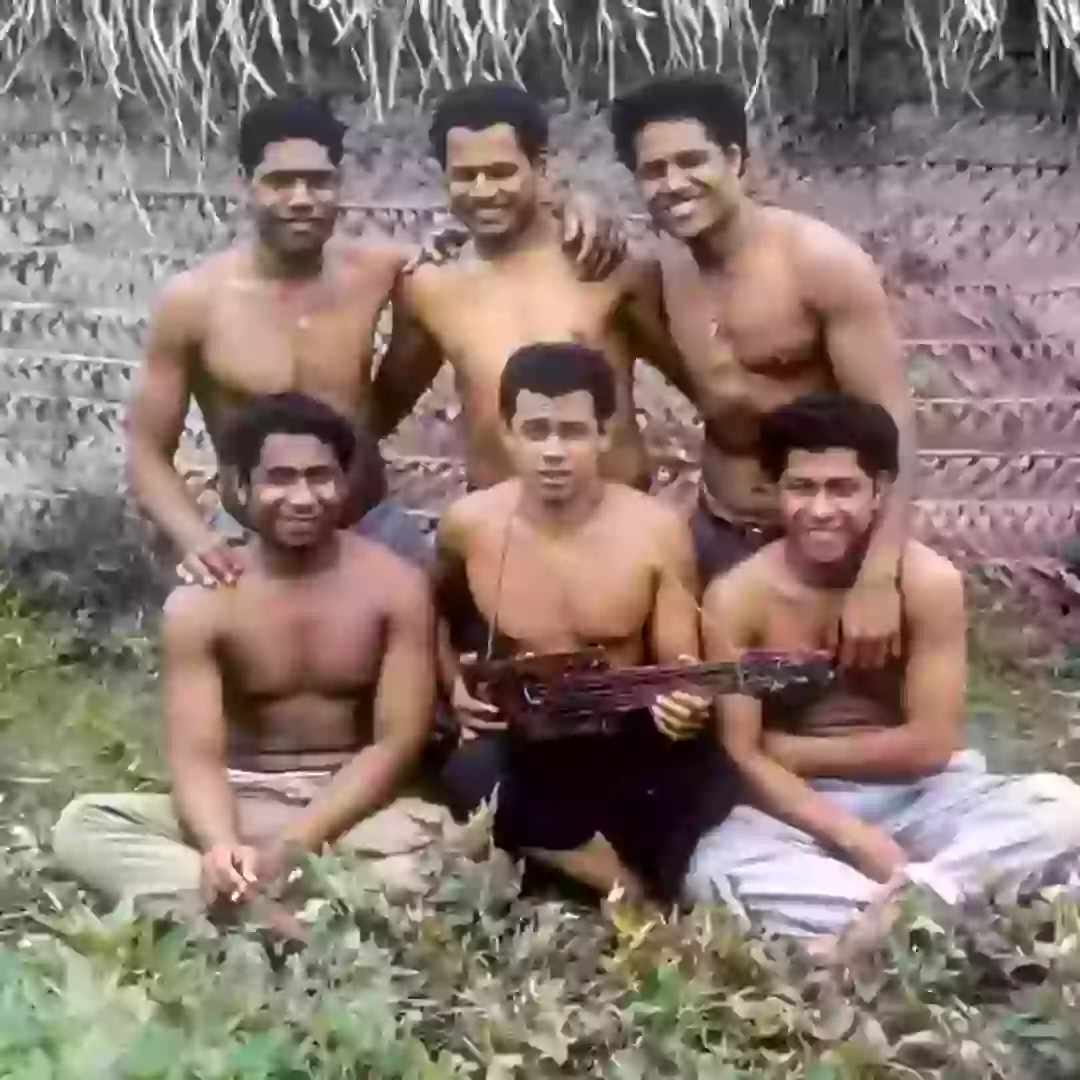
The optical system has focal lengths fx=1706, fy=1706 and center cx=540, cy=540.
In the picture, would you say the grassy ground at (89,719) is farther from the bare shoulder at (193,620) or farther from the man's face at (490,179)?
the man's face at (490,179)

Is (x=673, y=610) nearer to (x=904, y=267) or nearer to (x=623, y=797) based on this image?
(x=623, y=797)

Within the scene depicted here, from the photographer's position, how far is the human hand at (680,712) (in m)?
1.63

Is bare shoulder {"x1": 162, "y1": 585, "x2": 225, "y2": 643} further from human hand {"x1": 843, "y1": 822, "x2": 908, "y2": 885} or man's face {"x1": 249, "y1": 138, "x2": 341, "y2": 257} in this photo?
human hand {"x1": 843, "y1": 822, "x2": 908, "y2": 885}

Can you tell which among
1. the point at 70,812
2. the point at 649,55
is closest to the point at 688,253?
the point at 649,55

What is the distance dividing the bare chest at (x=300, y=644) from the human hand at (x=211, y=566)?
0.03m

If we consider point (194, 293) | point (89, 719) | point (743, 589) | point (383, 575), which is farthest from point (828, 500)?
point (89, 719)

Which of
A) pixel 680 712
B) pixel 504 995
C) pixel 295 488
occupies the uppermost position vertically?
pixel 295 488

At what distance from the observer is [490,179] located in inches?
67.3

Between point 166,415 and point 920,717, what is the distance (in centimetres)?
88

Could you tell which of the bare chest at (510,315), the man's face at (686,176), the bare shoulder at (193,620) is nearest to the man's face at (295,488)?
the bare shoulder at (193,620)

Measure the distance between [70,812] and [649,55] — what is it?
110 centimetres

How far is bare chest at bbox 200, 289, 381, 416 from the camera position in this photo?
6.06 ft

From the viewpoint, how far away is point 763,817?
5.60 ft

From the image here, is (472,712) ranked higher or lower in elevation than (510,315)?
lower
